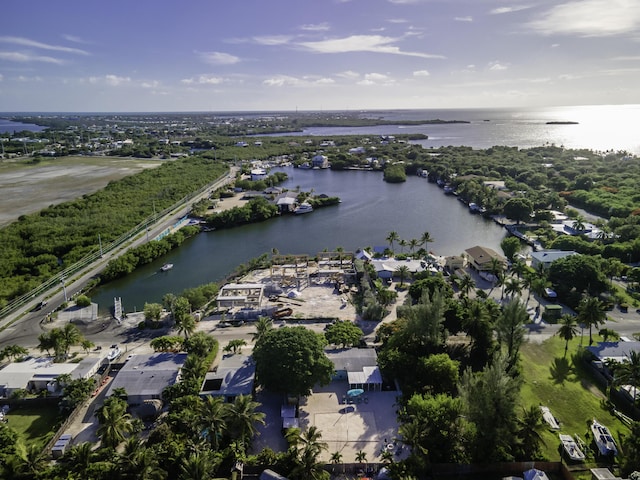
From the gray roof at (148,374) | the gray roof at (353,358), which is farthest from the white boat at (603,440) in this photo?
the gray roof at (148,374)

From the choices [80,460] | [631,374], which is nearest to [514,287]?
[631,374]

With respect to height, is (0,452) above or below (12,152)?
below

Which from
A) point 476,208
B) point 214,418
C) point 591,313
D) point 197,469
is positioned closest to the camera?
point 197,469

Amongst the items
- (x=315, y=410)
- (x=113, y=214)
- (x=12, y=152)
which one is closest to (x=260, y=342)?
(x=315, y=410)

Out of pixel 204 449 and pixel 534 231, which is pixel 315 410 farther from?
pixel 534 231

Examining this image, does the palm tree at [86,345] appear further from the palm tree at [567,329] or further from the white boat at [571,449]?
the palm tree at [567,329]

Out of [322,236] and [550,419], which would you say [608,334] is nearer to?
[550,419]
